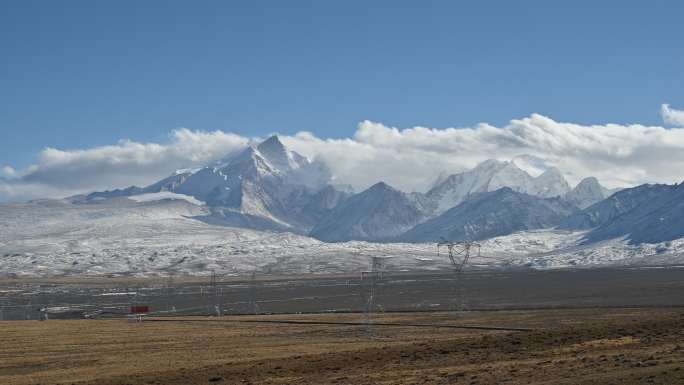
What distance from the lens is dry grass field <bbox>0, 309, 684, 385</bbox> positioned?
4741cm

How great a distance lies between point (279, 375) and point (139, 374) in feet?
35.8

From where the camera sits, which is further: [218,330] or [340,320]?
[340,320]

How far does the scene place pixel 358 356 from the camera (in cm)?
6169

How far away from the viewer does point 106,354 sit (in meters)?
79.9

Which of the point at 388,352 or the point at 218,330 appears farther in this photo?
the point at 218,330

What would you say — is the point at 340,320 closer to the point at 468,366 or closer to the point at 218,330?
the point at 218,330

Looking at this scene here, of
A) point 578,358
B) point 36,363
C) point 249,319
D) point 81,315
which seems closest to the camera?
point 578,358

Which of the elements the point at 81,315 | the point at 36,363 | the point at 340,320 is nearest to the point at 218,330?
the point at 340,320

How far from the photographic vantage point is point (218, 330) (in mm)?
110438

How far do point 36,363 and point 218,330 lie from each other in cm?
3854

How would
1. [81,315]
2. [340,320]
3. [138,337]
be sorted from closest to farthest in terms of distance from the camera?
1. [138,337]
2. [340,320]
3. [81,315]

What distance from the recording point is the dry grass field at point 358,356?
156 ft

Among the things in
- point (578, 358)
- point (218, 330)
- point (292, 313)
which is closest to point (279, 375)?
point (578, 358)

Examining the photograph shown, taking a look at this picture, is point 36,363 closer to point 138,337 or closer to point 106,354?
point 106,354
